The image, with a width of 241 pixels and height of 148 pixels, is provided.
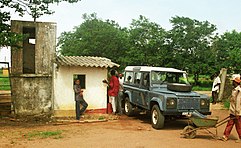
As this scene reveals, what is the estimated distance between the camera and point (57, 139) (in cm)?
868

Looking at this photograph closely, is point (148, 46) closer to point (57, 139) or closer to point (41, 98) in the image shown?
point (41, 98)

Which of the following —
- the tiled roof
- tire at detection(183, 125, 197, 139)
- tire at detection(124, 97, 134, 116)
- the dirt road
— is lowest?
the dirt road

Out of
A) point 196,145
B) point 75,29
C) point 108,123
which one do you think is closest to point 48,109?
point 108,123

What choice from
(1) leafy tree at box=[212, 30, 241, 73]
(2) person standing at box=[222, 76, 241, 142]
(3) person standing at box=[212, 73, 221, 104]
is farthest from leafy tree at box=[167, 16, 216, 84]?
(2) person standing at box=[222, 76, 241, 142]

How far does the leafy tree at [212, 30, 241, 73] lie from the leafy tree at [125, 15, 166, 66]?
23.0 feet

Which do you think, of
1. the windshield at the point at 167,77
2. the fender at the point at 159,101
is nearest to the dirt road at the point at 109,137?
the fender at the point at 159,101

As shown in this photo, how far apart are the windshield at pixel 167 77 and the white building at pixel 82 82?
2.29 m

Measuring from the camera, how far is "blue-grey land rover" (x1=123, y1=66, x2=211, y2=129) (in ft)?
33.0

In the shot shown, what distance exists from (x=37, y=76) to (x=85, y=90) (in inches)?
85.0

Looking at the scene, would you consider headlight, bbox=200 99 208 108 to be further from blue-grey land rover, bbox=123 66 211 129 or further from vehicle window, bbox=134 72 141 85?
vehicle window, bbox=134 72 141 85

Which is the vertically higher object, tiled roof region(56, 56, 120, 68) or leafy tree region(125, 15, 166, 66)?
leafy tree region(125, 15, 166, 66)

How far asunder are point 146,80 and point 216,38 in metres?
28.5

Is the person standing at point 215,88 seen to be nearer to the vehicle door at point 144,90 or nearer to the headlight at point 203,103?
the vehicle door at point 144,90

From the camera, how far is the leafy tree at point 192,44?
35562mm
